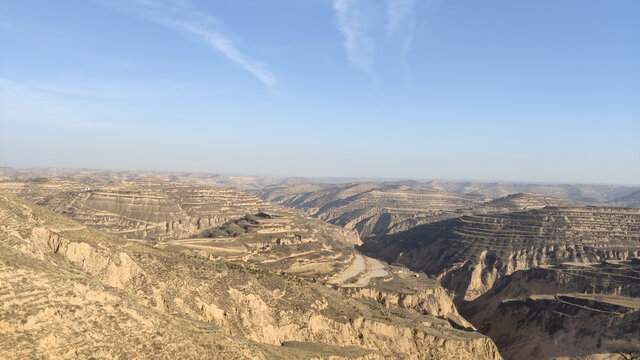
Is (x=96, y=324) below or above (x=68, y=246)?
below

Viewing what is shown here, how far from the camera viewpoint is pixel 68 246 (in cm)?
3803

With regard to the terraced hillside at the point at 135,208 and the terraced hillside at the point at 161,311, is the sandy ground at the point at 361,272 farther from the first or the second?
the terraced hillside at the point at 135,208

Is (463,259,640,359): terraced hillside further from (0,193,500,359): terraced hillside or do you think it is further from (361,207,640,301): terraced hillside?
(0,193,500,359): terraced hillside

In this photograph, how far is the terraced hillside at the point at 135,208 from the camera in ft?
447

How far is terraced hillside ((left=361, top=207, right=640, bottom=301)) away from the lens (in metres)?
125

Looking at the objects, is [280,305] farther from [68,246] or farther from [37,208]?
[37,208]

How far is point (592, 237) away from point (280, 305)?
133 meters

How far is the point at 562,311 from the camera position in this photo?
78.5 meters

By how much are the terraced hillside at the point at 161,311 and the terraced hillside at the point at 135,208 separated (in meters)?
83.4

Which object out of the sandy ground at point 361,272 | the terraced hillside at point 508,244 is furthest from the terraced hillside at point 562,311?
the sandy ground at point 361,272

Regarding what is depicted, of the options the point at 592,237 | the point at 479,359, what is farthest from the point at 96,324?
the point at 592,237

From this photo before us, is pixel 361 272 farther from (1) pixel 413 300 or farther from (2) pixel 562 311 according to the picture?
(2) pixel 562 311

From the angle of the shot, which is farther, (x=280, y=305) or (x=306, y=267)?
(x=306, y=267)

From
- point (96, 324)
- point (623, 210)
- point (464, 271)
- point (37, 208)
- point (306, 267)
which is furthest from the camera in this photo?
point (623, 210)
